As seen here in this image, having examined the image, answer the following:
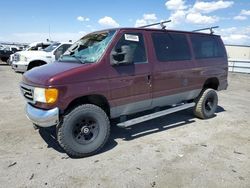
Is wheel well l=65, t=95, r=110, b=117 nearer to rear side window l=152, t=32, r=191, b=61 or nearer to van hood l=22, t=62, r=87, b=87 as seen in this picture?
van hood l=22, t=62, r=87, b=87

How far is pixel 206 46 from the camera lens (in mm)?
6355

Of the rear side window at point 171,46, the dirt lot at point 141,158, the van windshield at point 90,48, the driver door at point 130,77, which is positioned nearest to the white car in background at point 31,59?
the dirt lot at point 141,158

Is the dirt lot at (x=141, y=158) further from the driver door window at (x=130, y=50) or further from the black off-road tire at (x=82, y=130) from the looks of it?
the driver door window at (x=130, y=50)

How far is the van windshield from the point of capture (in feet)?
14.3

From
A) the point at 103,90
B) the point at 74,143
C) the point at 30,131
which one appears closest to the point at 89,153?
the point at 74,143

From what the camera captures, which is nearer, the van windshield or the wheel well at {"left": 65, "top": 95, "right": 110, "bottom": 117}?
the wheel well at {"left": 65, "top": 95, "right": 110, "bottom": 117}

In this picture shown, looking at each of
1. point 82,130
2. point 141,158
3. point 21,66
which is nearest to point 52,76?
point 82,130

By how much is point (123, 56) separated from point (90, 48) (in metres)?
0.75

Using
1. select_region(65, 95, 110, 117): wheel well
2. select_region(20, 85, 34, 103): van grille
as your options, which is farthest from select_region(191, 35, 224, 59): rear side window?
select_region(20, 85, 34, 103): van grille

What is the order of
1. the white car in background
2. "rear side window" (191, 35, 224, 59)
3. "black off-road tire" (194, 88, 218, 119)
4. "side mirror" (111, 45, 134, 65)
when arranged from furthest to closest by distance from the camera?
the white car in background, "black off-road tire" (194, 88, 218, 119), "rear side window" (191, 35, 224, 59), "side mirror" (111, 45, 134, 65)

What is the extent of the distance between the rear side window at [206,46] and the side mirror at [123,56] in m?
2.32

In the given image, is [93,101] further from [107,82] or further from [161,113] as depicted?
[161,113]

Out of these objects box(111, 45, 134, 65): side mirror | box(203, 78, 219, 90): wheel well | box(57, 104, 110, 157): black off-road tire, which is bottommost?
box(57, 104, 110, 157): black off-road tire

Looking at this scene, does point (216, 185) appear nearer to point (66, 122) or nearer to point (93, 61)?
point (66, 122)
